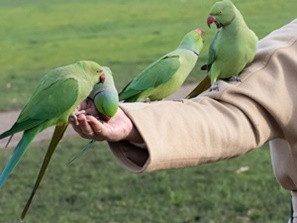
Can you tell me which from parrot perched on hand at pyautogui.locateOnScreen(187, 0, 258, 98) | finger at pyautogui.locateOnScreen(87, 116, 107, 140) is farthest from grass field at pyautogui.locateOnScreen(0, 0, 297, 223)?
finger at pyautogui.locateOnScreen(87, 116, 107, 140)

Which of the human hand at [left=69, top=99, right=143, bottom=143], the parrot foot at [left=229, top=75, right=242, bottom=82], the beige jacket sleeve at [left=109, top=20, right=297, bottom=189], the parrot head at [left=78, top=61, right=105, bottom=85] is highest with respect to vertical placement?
the parrot head at [left=78, top=61, right=105, bottom=85]

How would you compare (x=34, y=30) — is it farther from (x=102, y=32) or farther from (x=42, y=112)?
(x=42, y=112)

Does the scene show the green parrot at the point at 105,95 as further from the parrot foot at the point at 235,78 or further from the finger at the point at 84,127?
the parrot foot at the point at 235,78

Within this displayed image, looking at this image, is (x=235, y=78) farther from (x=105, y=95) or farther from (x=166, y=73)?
(x=105, y=95)

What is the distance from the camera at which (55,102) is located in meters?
1.55

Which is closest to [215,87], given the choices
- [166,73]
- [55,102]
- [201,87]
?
[201,87]

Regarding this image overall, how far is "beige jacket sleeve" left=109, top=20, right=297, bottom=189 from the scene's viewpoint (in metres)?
1.91

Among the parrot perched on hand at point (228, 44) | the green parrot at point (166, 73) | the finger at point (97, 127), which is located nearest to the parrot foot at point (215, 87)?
the parrot perched on hand at point (228, 44)

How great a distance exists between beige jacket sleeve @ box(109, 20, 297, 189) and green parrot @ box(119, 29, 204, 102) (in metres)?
0.04

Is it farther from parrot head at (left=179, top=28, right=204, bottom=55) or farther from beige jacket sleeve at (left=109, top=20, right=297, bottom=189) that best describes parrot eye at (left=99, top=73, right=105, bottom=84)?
parrot head at (left=179, top=28, right=204, bottom=55)

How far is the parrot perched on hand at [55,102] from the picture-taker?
1.54m

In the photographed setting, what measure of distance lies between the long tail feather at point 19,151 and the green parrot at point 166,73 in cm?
39

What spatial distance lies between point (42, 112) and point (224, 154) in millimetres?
657

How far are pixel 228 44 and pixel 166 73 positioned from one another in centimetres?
18
